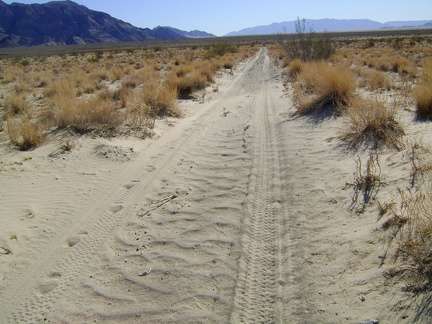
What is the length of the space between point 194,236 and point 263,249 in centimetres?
87

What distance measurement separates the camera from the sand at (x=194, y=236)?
120 inches

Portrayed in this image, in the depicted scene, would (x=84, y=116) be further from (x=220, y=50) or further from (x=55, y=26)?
(x=55, y=26)

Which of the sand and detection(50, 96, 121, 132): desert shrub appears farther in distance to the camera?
detection(50, 96, 121, 132): desert shrub

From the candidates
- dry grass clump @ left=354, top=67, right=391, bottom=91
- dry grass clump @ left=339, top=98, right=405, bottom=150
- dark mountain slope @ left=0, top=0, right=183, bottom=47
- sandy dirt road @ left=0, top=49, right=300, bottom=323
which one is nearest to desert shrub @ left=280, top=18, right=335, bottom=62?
dry grass clump @ left=354, top=67, right=391, bottom=91

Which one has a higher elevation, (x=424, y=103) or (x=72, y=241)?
(x=424, y=103)

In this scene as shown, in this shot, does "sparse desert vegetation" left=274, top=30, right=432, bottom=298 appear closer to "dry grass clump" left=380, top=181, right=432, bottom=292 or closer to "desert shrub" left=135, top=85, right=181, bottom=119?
"dry grass clump" left=380, top=181, right=432, bottom=292

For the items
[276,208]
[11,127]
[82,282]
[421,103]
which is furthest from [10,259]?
[421,103]

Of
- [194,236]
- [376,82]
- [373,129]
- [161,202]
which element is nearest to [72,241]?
[161,202]

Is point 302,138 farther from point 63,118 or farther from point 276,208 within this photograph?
point 63,118

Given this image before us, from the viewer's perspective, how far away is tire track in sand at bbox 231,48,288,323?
3011mm

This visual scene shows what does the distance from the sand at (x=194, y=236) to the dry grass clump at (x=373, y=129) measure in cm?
35

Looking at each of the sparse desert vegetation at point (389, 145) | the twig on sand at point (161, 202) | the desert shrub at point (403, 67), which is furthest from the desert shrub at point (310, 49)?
the twig on sand at point (161, 202)

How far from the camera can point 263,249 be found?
3.78 meters

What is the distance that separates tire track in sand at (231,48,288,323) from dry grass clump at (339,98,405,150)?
1.43 m
